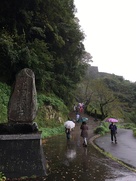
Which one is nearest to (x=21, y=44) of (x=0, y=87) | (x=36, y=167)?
(x=0, y=87)

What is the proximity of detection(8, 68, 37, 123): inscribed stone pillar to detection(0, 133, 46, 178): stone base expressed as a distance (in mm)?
714

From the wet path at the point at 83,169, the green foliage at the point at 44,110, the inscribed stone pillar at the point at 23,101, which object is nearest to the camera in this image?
the wet path at the point at 83,169

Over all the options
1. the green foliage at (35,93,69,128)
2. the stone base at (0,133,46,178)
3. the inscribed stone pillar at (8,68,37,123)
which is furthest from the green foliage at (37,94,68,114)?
the stone base at (0,133,46,178)

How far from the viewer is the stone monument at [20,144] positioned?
6.96m

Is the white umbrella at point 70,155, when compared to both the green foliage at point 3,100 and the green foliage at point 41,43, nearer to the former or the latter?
the green foliage at point 3,100

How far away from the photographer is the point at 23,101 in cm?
782

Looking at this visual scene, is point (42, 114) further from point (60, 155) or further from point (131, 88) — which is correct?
point (131, 88)

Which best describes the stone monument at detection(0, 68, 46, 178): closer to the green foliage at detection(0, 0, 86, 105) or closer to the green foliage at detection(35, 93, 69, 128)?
the green foliage at detection(0, 0, 86, 105)

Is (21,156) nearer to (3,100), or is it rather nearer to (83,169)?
(83,169)

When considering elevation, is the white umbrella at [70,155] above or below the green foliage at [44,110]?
below

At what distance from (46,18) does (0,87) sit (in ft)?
25.8

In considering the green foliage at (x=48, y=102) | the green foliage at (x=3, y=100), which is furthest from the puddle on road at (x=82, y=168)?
the green foliage at (x=48, y=102)

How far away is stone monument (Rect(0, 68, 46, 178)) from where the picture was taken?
6.96 meters

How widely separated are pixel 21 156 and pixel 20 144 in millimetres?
377
